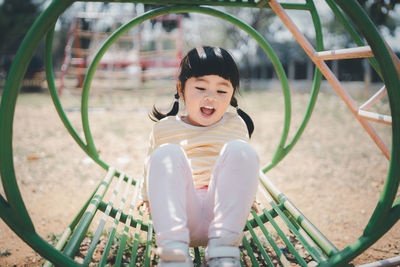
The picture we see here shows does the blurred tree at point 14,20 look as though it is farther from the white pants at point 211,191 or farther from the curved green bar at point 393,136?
the curved green bar at point 393,136

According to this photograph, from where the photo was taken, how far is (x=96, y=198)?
57.1 inches

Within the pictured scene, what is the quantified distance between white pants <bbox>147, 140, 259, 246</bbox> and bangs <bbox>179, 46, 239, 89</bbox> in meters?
0.39

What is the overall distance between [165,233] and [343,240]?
1375 mm

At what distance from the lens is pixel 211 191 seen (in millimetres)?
1047

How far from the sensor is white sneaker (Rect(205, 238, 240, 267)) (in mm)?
882

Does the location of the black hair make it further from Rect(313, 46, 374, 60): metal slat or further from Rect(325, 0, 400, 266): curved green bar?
Rect(325, 0, 400, 266): curved green bar

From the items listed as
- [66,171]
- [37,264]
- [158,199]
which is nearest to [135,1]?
[158,199]

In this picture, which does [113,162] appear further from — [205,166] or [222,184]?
[222,184]

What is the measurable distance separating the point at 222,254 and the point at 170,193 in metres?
0.23

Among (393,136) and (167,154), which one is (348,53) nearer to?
(393,136)

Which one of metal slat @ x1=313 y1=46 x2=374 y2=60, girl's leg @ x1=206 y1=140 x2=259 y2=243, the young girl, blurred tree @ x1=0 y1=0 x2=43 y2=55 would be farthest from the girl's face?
blurred tree @ x1=0 y1=0 x2=43 y2=55

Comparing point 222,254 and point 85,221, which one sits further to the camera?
point 85,221

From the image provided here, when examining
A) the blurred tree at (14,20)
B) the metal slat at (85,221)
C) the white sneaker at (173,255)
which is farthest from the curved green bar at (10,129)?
the blurred tree at (14,20)

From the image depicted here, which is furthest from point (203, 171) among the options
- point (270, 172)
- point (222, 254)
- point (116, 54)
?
point (116, 54)
